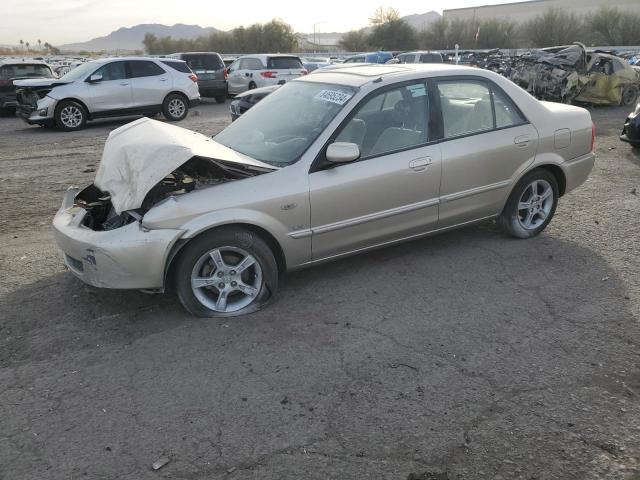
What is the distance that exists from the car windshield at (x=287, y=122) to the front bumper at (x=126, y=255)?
1110 mm

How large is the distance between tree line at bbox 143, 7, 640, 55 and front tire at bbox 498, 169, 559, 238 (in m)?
55.4

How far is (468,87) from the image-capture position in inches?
197

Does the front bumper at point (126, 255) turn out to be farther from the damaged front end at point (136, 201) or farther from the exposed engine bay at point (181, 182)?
the exposed engine bay at point (181, 182)

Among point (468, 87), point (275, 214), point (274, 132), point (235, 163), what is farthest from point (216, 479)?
point (468, 87)

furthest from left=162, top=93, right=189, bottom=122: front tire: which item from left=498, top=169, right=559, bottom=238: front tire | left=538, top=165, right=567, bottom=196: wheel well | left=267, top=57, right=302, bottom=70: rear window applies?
left=538, top=165, right=567, bottom=196: wheel well

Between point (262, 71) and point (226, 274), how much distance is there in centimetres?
1733

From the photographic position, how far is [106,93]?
546 inches

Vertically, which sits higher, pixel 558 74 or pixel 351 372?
pixel 558 74

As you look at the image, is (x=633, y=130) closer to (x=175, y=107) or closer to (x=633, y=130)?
(x=633, y=130)

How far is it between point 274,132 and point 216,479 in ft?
9.60

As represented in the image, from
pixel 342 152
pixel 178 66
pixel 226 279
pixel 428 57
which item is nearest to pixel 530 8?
pixel 428 57

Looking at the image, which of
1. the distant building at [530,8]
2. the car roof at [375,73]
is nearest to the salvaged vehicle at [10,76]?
the car roof at [375,73]

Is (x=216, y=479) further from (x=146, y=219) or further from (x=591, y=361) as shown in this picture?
(x=591, y=361)

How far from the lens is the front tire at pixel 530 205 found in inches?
209
